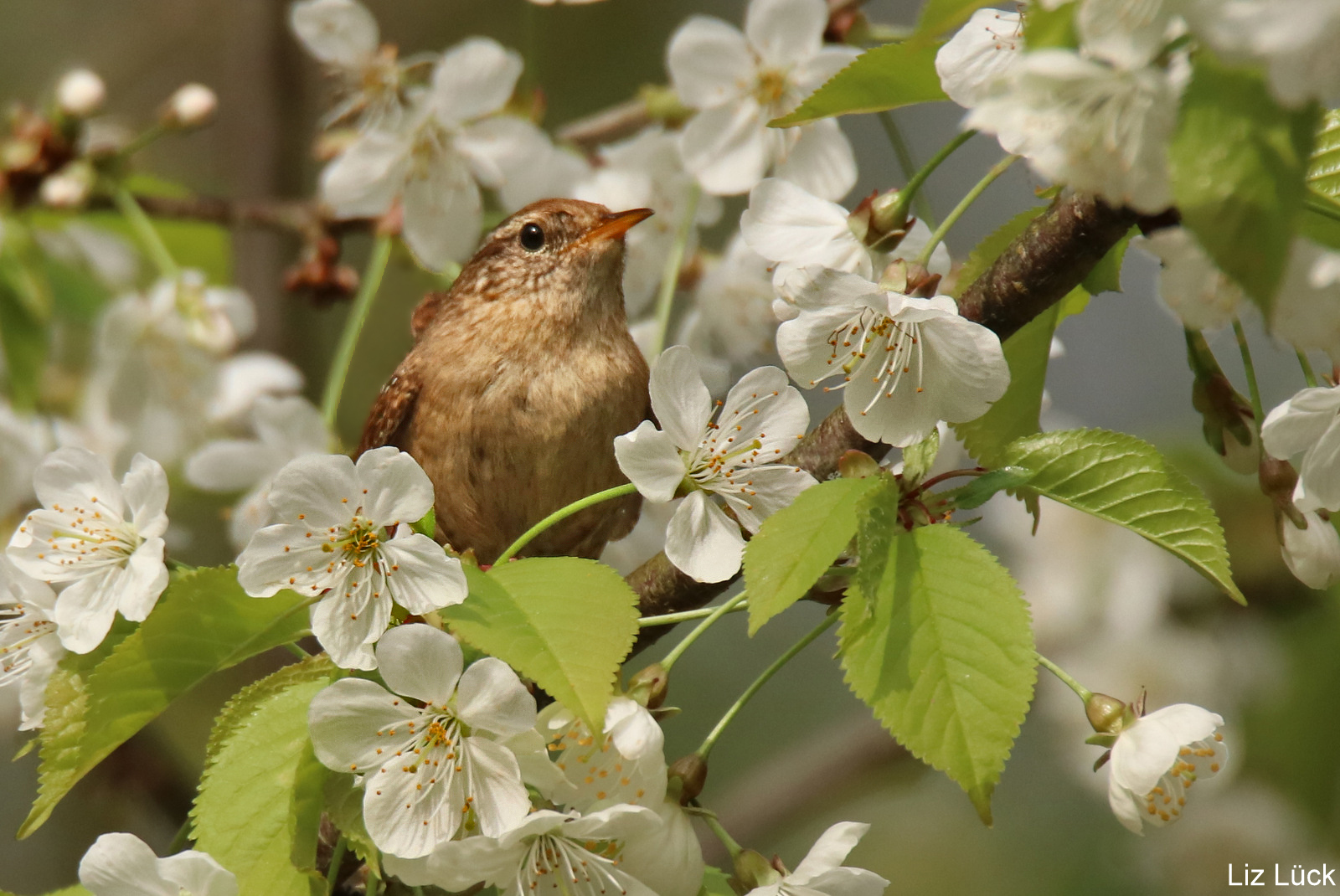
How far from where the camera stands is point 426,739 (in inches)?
60.1

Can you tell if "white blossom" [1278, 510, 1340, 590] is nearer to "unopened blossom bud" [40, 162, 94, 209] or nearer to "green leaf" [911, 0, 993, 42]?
"green leaf" [911, 0, 993, 42]

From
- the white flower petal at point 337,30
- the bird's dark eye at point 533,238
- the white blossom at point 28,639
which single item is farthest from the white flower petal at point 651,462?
the white flower petal at point 337,30

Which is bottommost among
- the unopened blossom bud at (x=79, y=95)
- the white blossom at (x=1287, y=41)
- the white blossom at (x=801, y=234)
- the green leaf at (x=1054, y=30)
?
the unopened blossom bud at (x=79, y=95)

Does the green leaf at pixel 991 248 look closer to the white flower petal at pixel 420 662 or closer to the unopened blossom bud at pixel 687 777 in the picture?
the unopened blossom bud at pixel 687 777

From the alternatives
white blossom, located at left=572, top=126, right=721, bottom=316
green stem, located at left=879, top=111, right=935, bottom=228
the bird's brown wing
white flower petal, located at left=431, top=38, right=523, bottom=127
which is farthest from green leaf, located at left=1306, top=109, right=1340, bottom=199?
the bird's brown wing

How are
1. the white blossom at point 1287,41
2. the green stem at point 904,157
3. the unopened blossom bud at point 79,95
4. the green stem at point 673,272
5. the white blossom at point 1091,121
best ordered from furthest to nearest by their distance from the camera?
1. the unopened blossom bud at point 79,95
2. the green stem at point 673,272
3. the green stem at point 904,157
4. the white blossom at point 1091,121
5. the white blossom at point 1287,41

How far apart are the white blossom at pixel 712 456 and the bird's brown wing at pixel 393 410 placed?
3.98ft

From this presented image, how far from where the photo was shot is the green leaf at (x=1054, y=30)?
1.23 metres

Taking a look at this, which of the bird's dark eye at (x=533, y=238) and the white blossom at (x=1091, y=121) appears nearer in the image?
the white blossom at (x=1091, y=121)

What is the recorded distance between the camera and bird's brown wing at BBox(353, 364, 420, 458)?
2.80 m

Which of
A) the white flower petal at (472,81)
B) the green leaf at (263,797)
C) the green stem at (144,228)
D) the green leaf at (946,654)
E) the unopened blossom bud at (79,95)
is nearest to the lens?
the green leaf at (946,654)

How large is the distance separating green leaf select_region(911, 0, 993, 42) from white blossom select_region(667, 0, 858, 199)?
1123mm

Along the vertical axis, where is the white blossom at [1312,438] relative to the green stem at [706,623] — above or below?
above

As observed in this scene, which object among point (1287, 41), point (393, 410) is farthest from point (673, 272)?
point (1287, 41)
